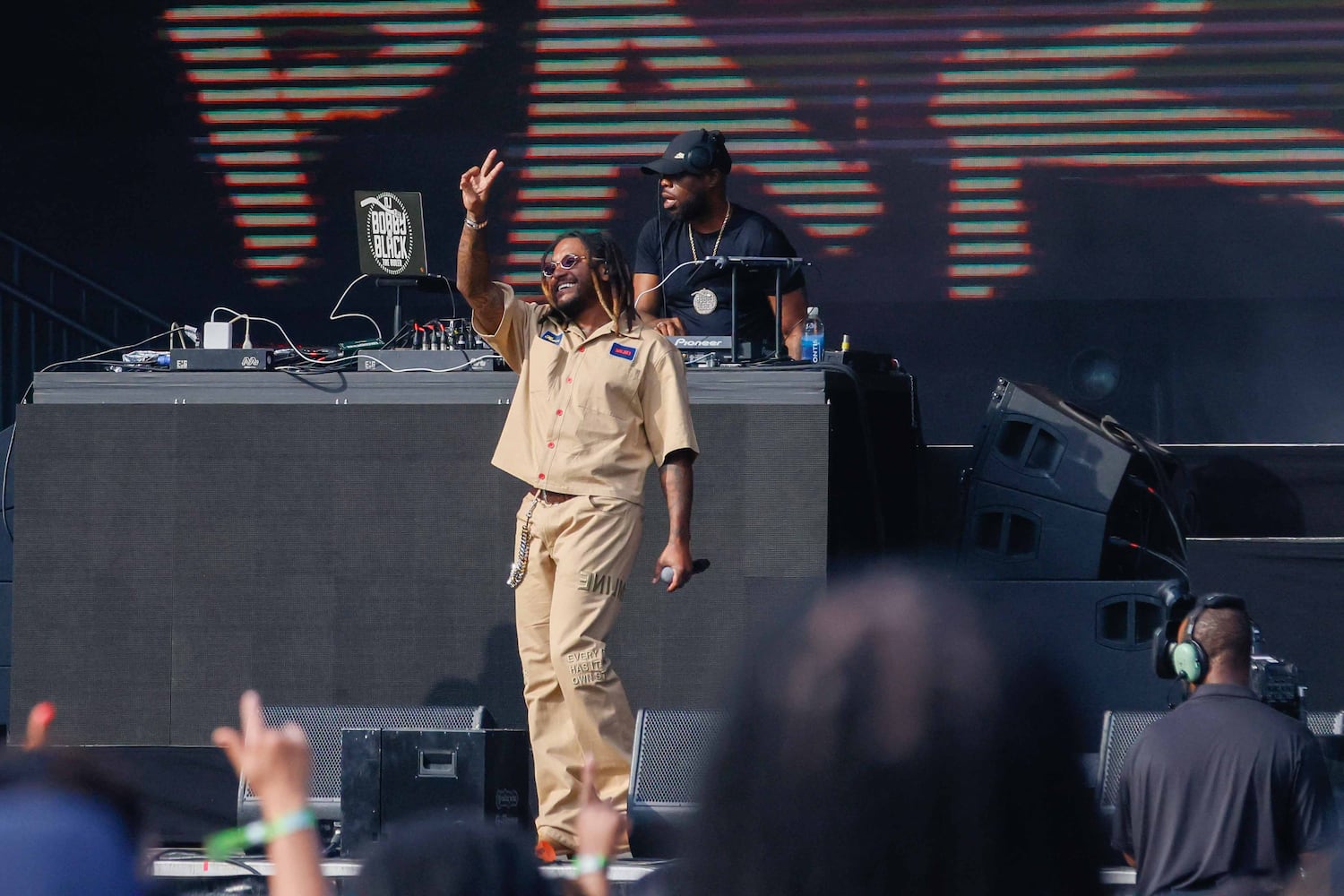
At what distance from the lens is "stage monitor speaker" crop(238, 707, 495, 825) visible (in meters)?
4.48

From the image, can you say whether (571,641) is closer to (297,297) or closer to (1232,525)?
(1232,525)

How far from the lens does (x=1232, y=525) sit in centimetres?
700

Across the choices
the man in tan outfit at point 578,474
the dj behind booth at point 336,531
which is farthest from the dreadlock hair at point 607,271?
the dj behind booth at point 336,531

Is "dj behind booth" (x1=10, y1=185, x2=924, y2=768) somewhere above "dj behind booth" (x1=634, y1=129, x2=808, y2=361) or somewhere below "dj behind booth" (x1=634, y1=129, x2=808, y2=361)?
below

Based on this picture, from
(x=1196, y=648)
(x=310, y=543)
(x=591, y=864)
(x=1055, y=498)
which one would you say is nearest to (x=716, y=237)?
(x=1055, y=498)

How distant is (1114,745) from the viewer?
14.6 ft

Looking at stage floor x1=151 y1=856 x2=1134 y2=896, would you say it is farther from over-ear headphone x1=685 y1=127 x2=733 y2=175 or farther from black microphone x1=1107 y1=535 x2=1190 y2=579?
over-ear headphone x1=685 y1=127 x2=733 y2=175

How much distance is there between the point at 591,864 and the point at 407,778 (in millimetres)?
2666

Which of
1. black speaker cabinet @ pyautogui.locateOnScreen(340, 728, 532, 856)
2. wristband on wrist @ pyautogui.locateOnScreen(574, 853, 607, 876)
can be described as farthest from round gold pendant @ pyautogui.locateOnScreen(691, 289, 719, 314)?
wristband on wrist @ pyautogui.locateOnScreen(574, 853, 607, 876)

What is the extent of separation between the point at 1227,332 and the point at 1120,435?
2.46m

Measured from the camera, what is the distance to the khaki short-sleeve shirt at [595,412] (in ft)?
14.2

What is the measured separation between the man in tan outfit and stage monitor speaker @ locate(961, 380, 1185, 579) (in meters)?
1.62

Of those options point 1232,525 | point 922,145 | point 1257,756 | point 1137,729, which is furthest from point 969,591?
point 922,145

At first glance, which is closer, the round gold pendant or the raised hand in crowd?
the raised hand in crowd
